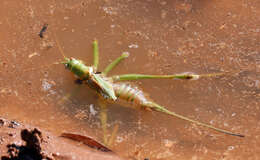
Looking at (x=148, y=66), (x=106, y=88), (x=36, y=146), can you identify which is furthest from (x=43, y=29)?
(x=36, y=146)

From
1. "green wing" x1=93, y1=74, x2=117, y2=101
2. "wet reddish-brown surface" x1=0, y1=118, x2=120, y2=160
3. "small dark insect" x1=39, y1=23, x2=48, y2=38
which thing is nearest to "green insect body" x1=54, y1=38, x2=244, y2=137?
"green wing" x1=93, y1=74, x2=117, y2=101

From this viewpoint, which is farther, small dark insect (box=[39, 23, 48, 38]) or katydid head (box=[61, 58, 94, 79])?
small dark insect (box=[39, 23, 48, 38])

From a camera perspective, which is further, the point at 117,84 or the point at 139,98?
the point at 117,84

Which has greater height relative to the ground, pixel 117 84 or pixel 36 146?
pixel 117 84

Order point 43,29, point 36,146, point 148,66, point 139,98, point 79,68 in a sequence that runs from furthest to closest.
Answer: point 43,29 → point 148,66 → point 79,68 → point 139,98 → point 36,146

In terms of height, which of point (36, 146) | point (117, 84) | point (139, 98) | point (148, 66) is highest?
point (148, 66)

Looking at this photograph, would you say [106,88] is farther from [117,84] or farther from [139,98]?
[139,98]

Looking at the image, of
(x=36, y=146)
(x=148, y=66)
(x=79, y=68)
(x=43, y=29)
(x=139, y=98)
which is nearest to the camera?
(x=36, y=146)

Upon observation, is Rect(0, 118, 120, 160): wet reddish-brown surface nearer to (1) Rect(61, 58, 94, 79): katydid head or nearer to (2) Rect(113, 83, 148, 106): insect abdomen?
(2) Rect(113, 83, 148, 106): insect abdomen
